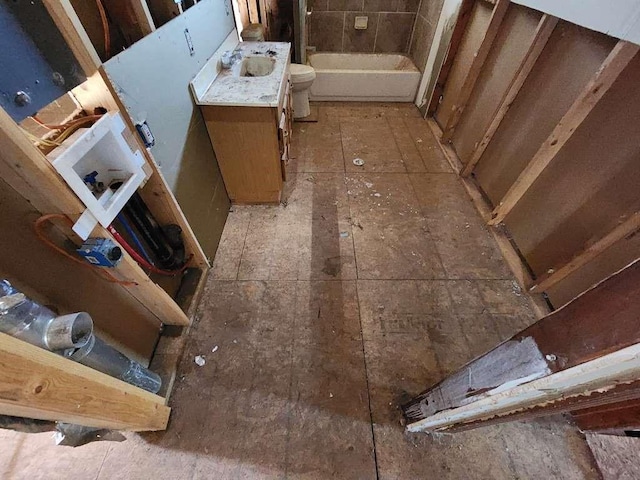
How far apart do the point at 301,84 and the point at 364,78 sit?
89 centimetres

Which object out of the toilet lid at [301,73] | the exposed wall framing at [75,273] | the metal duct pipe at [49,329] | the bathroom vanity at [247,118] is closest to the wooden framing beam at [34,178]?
the exposed wall framing at [75,273]

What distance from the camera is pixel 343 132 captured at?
301cm

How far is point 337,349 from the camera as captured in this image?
1449 millimetres

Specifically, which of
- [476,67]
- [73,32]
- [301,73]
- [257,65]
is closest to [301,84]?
[301,73]

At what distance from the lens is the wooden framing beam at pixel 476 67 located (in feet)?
6.38

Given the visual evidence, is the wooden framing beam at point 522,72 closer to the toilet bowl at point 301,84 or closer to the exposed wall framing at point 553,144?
the exposed wall framing at point 553,144

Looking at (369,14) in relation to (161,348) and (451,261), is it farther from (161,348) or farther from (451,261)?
(161,348)

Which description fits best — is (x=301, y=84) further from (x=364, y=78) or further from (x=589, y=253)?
(x=589, y=253)

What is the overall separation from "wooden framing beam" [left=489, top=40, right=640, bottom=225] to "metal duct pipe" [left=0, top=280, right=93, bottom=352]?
7.04 ft

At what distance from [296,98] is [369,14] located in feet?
4.89

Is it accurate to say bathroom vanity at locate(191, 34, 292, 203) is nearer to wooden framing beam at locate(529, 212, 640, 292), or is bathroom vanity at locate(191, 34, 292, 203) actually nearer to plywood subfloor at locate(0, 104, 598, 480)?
plywood subfloor at locate(0, 104, 598, 480)

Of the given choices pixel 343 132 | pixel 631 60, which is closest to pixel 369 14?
pixel 343 132

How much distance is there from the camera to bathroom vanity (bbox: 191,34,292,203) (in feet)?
5.29

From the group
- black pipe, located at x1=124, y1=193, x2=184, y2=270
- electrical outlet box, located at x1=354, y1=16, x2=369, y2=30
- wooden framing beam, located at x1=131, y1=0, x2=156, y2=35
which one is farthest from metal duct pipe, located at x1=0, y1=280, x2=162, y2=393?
electrical outlet box, located at x1=354, y1=16, x2=369, y2=30
